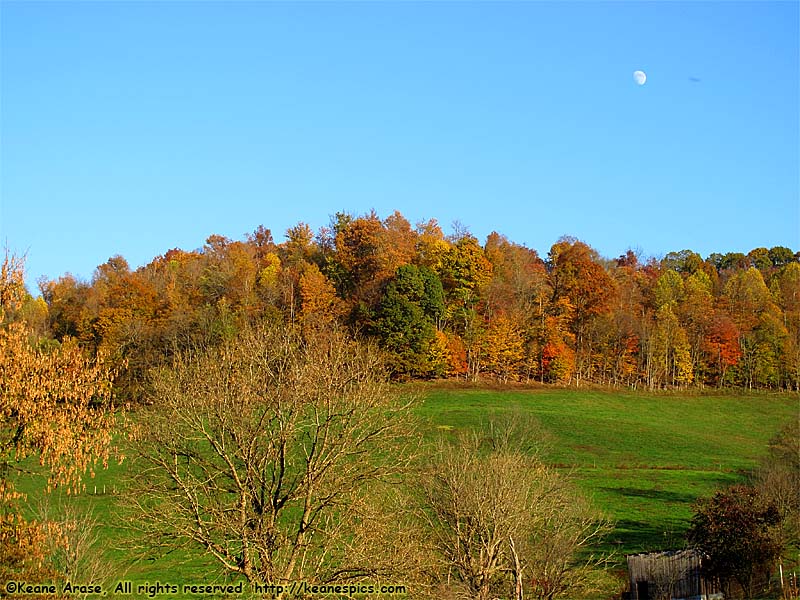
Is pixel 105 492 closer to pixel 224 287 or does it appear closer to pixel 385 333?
pixel 385 333

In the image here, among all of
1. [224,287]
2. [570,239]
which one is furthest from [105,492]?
[570,239]

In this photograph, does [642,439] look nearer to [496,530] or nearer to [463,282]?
[463,282]

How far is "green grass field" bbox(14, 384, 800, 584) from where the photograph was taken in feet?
124

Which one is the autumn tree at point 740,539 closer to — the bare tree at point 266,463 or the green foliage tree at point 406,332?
the bare tree at point 266,463

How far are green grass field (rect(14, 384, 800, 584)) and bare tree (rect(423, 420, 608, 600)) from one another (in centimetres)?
444

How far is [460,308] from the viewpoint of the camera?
83250mm

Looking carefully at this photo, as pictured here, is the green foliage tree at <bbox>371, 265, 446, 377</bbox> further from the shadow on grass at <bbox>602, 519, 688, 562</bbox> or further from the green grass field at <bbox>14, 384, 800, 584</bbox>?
the shadow on grass at <bbox>602, 519, 688, 562</bbox>

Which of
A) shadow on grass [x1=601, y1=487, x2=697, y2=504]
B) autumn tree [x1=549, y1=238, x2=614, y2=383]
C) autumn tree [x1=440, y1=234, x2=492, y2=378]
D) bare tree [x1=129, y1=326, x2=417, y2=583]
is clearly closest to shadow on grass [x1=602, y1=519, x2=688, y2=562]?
shadow on grass [x1=601, y1=487, x2=697, y2=504]

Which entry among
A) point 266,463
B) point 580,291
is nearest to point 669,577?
point 266,463

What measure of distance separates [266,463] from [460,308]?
211ft

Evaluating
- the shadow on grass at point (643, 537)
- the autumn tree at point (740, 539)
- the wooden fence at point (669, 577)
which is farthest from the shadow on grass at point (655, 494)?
the autumn tree at point (740, 539)

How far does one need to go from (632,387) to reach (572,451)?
97.9 feet

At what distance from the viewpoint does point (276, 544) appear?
18.7 metres

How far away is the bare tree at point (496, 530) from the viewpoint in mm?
22875
